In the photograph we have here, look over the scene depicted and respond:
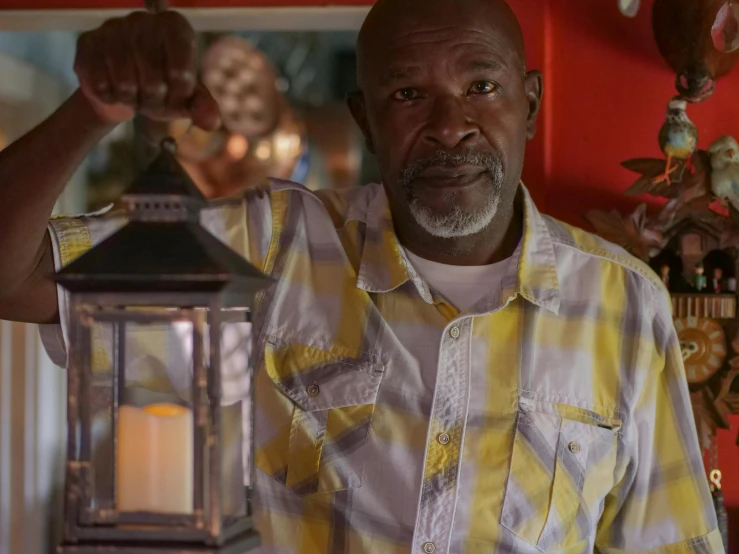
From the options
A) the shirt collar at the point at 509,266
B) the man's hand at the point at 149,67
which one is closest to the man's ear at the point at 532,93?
the shirt collar at the point at 509,266

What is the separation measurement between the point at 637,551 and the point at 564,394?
0.35 metres

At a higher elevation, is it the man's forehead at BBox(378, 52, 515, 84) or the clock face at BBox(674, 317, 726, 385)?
the man's forehead at BBox(378, 52, 515, 84)

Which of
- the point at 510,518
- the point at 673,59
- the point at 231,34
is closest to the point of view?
the point at 510,518

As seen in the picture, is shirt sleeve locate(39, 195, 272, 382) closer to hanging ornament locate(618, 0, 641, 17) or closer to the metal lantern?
the metal lantern

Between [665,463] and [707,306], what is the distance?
1.19ft

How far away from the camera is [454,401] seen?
3.98 ft

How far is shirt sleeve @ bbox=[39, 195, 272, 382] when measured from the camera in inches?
24.8

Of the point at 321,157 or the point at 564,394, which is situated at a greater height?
the point at 321,157

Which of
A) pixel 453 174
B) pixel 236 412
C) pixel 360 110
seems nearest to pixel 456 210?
pixel 453 174

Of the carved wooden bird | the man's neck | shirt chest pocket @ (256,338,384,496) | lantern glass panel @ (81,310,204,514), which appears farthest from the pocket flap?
the carved wooden bird

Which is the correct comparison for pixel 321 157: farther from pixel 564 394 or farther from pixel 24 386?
pixel 24 386

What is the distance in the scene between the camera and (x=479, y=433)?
122 centimetres

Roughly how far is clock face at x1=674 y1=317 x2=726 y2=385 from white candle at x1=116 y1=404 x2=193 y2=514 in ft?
3.95

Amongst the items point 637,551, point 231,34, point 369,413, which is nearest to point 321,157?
point 231,34
